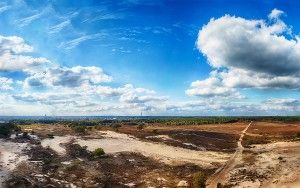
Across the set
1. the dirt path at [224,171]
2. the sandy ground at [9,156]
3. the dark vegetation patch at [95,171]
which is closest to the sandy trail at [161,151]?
the dirt path at [224,171]

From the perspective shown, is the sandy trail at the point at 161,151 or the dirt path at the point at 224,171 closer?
the dirt path at the point at 224,171

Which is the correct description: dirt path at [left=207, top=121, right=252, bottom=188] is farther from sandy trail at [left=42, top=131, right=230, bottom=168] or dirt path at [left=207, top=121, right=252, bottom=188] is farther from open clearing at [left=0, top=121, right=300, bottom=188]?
sandy trail at [left=42, top=131, right=230, bottom=168]

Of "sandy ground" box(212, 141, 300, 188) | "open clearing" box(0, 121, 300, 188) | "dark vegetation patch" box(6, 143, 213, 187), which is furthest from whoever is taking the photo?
"open clearing" box(0, 121, 300, 188)

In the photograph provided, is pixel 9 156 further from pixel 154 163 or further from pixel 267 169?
pixel 267 169

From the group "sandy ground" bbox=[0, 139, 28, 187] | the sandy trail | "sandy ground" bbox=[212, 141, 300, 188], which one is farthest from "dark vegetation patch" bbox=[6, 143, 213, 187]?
"sandy ground" bbox=[212, 141, 300, 188]

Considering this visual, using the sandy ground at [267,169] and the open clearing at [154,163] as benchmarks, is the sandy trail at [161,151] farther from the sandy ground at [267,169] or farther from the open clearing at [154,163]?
the sandy ground at [267,169]

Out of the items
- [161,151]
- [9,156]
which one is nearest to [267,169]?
[161,151]

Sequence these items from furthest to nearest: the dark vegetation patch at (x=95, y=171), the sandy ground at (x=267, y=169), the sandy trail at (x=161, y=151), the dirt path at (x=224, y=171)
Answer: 1. the sandy trail at (x=161, y=151)
2. the dirt path at (x=224, y=171)
3. the sandy ground at (x=267, y=169)
4. the dark vegetation patch at (x=95, y=171)

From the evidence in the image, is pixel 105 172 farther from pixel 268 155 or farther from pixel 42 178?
pixel 268 155

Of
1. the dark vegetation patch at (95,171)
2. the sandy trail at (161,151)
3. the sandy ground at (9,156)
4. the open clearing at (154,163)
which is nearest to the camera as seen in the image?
the dark vegetation patch at (95,171)
